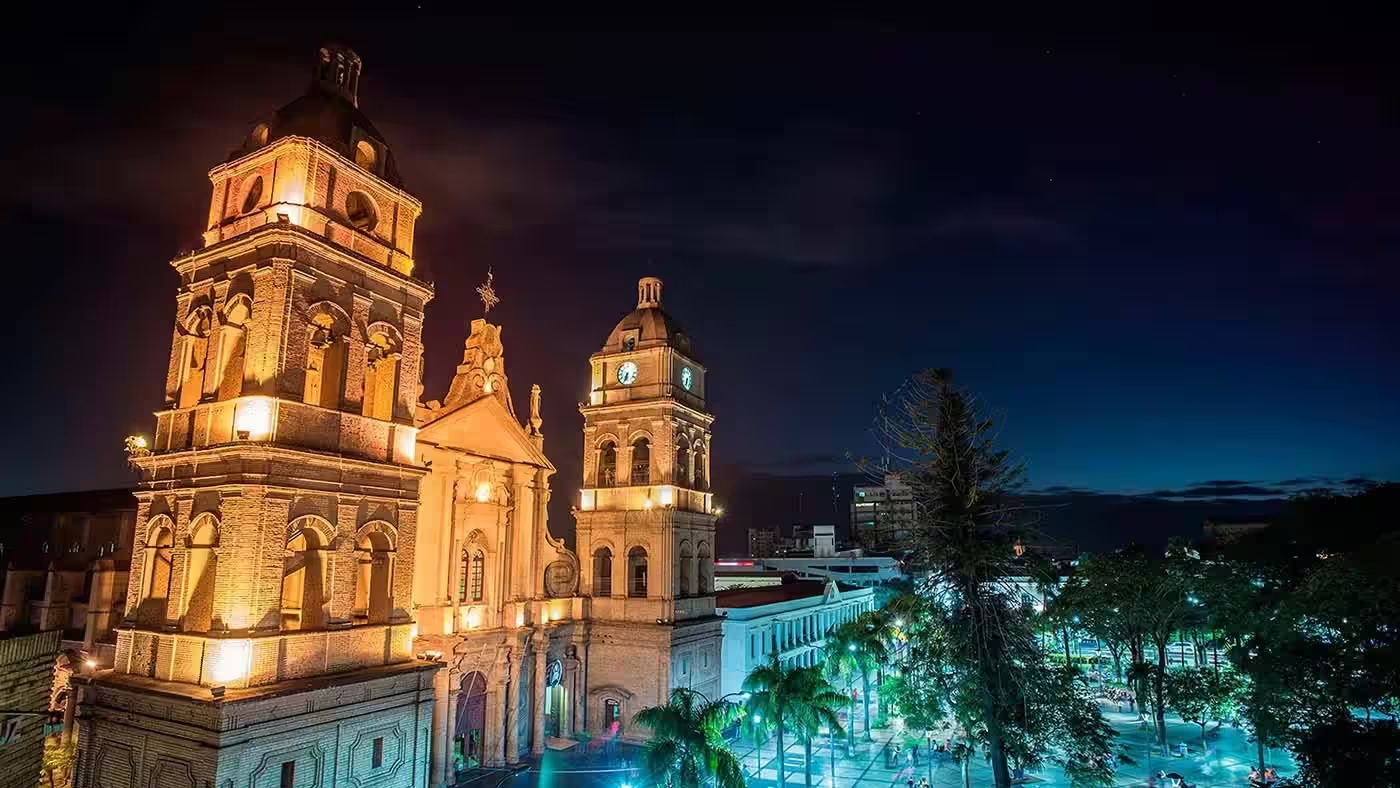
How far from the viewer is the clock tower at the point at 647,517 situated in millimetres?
40188

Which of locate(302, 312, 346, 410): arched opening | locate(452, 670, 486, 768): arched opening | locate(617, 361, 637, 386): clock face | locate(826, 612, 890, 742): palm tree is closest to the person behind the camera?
locate(302, 312, 346, 410): arched opening

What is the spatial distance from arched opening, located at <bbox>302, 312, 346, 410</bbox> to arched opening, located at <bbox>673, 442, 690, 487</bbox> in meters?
21.0

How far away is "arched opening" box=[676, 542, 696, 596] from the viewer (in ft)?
140

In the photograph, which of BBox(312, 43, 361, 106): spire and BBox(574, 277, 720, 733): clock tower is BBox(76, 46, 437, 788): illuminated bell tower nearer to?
BBox(312, 43, 361, 106): spire

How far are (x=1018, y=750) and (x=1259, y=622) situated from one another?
2185 cm

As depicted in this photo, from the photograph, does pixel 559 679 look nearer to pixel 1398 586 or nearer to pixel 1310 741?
pixel 1310 741

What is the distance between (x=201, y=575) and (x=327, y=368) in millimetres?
6868

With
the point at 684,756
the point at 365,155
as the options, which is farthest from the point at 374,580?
the point at 365,155

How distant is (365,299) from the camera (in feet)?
82.6

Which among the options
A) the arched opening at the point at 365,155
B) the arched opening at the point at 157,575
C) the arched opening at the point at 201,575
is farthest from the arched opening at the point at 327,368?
the arched opening at the point at 365,155

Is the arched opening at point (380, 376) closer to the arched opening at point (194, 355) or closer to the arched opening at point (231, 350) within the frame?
the arched opening at point (231, 350)

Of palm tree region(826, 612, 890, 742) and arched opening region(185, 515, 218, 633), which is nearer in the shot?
arched opening region(185, 515, 218, 633)

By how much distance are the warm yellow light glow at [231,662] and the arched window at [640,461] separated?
78.0ft

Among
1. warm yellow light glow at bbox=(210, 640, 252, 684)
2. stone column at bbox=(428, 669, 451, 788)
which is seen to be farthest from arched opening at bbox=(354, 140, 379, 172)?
stone column at bbox=(428, 669, 451, 788)
